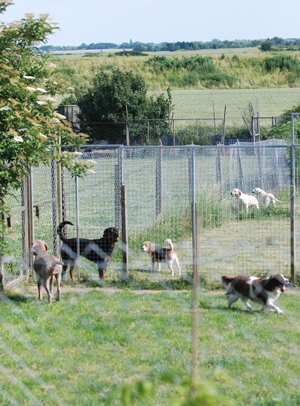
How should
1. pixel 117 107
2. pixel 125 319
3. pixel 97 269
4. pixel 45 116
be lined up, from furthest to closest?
pixel 117 107 → pixel 97 269 → pixel 45 116 → pixel 125 319

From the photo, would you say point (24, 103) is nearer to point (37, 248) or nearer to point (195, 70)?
point (37, 248)

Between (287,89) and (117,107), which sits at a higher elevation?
(287,89)

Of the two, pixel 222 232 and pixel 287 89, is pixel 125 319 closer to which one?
pixel 222 232

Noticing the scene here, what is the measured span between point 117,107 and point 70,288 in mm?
25488

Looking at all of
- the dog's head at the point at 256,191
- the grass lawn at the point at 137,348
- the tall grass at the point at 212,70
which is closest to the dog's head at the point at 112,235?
the grass lawn at the point at 137,348

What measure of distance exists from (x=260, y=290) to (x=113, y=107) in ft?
88.8

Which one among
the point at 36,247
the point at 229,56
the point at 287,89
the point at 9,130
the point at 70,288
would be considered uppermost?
the point at 229,56

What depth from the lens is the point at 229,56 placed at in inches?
2130

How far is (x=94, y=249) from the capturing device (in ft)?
22.8

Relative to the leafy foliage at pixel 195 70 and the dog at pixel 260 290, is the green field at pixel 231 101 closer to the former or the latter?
the leafy foliage at pixel 195 70

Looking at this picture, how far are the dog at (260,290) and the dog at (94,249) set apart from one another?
6.37 ft

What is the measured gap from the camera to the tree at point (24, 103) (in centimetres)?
532

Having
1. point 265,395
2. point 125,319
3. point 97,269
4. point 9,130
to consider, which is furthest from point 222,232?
point 265,395

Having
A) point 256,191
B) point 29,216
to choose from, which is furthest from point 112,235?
point 256,191
